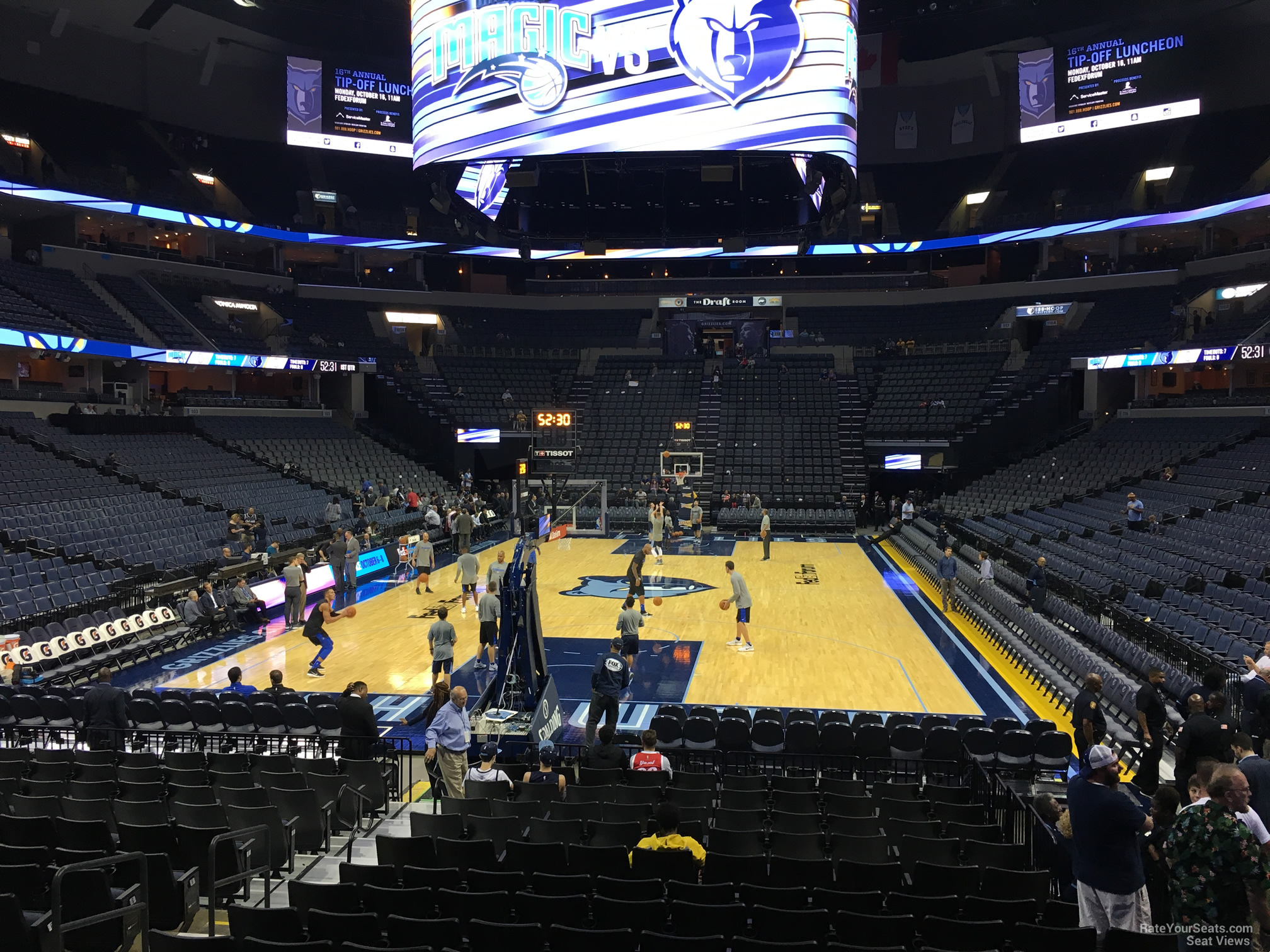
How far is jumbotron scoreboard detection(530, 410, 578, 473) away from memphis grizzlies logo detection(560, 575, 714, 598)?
15438 millimetres

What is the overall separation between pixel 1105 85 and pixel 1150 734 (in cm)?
3595

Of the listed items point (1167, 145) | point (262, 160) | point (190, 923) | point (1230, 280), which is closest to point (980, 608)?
point (190, 923)

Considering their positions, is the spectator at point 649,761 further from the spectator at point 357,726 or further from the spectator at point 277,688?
the spectator at point 277,688

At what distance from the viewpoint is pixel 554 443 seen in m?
40.6

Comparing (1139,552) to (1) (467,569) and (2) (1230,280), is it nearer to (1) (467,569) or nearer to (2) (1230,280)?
(1) (467,569)

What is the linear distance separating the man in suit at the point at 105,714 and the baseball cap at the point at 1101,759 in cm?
960

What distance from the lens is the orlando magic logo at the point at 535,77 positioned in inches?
867

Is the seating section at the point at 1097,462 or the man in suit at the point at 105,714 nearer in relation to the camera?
the man in suit at the point at 105,714

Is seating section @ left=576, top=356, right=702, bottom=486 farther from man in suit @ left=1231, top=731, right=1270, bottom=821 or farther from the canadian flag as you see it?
man in suit @ left=1231, top=731, right=1270, bottom=821

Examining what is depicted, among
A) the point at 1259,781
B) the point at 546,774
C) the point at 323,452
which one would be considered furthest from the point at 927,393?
the point at 546,774

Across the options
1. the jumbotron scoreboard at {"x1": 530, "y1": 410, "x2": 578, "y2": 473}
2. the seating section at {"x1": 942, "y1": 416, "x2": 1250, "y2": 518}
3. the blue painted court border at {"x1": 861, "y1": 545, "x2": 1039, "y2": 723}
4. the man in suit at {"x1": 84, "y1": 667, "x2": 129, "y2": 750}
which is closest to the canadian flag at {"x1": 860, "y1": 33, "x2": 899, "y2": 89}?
the seating section at {"x1": 942, "y1": 416, "x2": 1250, "y2": 518}

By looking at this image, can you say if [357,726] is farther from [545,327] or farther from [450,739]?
[545,327]

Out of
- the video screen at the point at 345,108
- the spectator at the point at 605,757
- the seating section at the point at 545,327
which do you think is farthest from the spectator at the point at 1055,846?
the seating section at the point at 545,327

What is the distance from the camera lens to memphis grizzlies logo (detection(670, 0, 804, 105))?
21.7 meters
